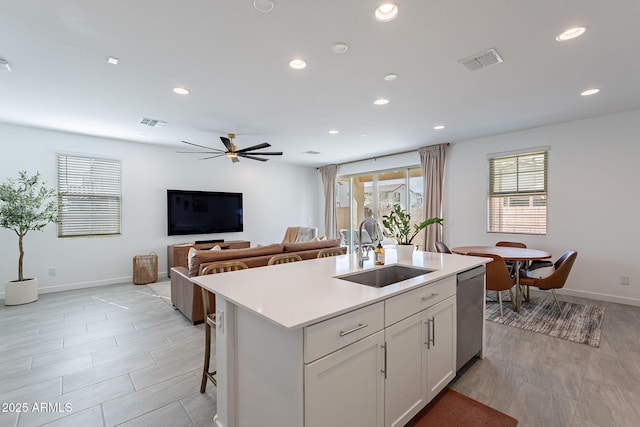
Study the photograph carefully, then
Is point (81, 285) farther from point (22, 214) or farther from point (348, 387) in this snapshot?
point (348, 387)

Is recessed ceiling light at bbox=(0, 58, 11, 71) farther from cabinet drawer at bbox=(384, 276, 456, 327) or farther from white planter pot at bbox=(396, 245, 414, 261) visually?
white planter pot at bbox=(396, 245, 414, 261)

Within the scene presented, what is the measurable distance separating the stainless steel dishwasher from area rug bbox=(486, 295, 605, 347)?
4.16 ft

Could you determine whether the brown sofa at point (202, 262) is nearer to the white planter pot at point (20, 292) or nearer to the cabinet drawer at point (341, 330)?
the cabinet drawer at point (341, 330)

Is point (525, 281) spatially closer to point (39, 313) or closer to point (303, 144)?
point (303, 144)

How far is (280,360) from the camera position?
128 cm

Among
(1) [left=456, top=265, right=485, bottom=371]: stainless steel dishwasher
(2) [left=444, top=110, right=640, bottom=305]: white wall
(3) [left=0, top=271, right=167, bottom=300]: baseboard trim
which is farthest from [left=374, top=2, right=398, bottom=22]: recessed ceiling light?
(3) [left=0, top=271, right=167, bottom=300]: baseboard trim

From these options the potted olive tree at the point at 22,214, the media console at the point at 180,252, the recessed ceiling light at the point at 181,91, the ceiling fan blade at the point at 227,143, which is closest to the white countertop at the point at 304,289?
the recessed ceiling light at the point at 181,91

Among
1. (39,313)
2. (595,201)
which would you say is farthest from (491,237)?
(39,313)

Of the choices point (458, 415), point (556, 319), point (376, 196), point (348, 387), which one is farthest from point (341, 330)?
point (376, 196)

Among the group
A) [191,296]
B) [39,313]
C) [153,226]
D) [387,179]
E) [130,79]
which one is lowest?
[39,313]

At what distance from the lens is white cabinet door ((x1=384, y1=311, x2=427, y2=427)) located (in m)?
1.57

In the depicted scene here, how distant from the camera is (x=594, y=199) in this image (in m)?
4.27

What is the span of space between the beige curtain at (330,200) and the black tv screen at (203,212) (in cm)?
262

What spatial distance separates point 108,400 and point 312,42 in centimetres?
318
